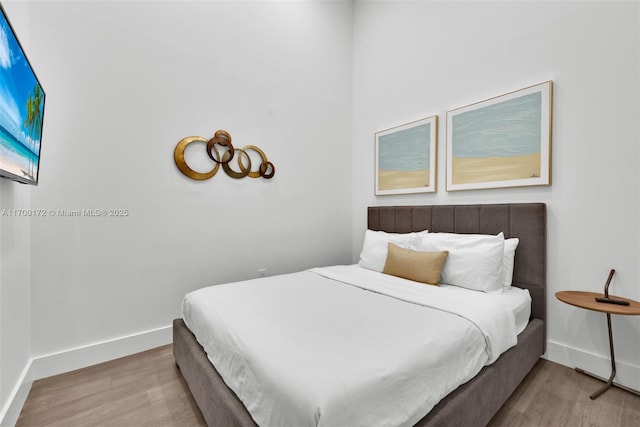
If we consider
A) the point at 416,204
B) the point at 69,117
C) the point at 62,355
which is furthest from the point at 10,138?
the point at 416,204

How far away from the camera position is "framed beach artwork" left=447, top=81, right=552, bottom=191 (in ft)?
7.11

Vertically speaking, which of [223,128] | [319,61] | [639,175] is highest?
[319,61]

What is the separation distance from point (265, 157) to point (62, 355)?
7.57 ft

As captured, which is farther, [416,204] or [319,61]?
[319,61]

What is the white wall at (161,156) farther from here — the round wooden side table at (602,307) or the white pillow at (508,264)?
the round wooden side table at (602,307)

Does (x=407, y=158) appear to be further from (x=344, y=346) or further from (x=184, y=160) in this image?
(x=344, y=346)

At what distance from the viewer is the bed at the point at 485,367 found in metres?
1.22

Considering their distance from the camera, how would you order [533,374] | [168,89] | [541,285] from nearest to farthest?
[533,374]
[541,285]
[168,89]

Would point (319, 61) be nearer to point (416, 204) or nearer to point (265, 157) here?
A: point (265, 157)

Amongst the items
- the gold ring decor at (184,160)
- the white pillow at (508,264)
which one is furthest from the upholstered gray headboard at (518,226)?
the gold ring decor at (184,160)

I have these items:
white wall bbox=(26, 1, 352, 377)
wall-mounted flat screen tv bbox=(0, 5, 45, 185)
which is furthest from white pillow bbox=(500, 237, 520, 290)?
wall-mounted flat screen tv bbox=(0, 5, 45, 185)

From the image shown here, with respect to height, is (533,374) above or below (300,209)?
below

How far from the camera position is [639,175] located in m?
1.79

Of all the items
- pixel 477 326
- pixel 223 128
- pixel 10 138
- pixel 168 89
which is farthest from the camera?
pixel 223 128
